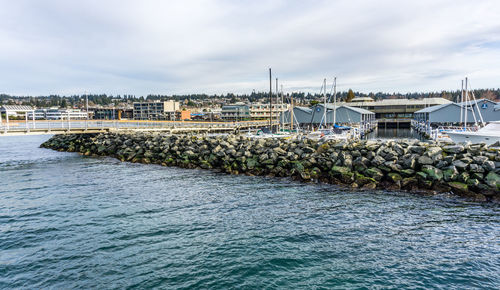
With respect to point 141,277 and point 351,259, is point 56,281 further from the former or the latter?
point 351,259

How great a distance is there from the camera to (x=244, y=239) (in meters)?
11.4

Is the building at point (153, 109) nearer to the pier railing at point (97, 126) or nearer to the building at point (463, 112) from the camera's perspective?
the pier railing at point (97, 126)

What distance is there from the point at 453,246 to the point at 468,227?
233cm

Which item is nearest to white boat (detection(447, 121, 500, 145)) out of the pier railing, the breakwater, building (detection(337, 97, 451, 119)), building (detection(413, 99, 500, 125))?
the breakwater

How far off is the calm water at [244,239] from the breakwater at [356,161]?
1.76 m

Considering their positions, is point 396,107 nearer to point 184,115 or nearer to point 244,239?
point 184,115

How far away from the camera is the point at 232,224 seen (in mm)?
12875

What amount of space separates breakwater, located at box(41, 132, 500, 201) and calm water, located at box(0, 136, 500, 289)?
1.76m

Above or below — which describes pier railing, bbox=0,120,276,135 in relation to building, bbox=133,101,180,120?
below

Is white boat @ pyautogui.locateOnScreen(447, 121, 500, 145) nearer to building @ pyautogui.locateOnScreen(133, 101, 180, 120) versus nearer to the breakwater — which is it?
the breakwater

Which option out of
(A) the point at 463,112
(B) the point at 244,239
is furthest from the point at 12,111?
(A) the point at 463,112

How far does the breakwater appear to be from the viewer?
17.6m

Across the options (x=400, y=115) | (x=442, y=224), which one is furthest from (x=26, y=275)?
(x=400, y=115)

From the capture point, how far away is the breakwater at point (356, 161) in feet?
57.8
